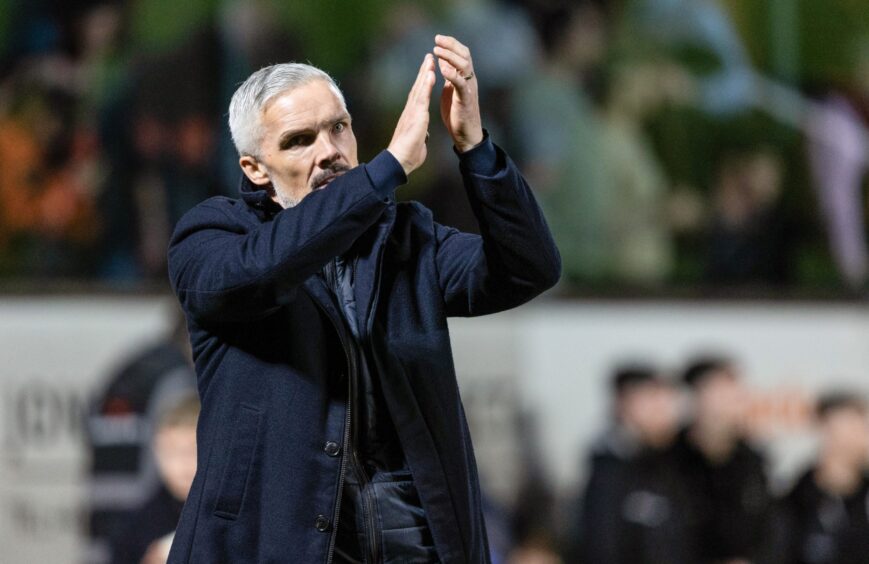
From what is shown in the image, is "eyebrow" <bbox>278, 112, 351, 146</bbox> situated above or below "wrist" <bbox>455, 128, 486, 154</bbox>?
above

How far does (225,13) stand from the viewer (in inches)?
350

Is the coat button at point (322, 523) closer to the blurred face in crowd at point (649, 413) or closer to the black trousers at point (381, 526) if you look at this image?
the black trousers at point (381, 526)

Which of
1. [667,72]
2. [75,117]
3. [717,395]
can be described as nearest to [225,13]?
[75,117]

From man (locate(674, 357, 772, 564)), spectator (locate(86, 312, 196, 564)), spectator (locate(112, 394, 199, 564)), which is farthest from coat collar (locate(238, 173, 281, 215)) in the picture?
man (locate(674, 357, 772, 564))

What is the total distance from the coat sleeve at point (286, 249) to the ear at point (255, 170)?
258mm

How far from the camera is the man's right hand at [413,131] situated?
9.20ft

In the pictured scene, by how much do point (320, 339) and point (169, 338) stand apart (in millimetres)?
3753

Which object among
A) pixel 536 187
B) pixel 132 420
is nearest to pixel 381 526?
pixel 132 420

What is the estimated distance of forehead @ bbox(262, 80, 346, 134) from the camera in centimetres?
299

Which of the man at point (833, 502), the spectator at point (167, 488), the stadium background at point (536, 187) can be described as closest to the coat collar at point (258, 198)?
the spectator at point (167, 488)

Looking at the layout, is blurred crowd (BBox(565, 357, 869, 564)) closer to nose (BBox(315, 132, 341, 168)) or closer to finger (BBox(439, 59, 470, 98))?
nose (BBox(315, 132, 341, 168))

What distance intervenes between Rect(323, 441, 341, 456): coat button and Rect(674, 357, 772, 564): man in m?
5.48

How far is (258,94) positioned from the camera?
9.96 ft

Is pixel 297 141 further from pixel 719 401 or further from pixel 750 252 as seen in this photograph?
pixel 750 252
